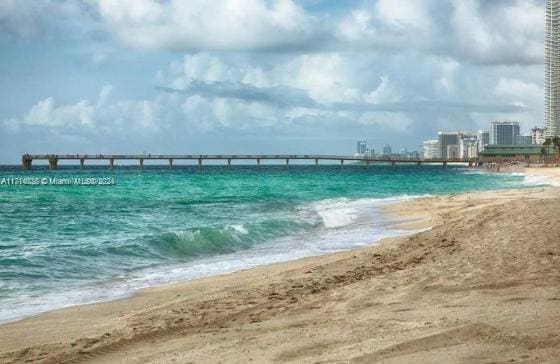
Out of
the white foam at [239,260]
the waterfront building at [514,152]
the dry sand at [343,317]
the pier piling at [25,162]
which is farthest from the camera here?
the waterfront building at [514,152]

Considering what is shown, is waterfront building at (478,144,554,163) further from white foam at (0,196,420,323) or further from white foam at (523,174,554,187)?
white foam at (0,196,420,323)

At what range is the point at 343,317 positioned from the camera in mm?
6668

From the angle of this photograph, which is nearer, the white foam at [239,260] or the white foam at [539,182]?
the white foam at [239,260]

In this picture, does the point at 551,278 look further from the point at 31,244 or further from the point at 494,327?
the point at 31,244

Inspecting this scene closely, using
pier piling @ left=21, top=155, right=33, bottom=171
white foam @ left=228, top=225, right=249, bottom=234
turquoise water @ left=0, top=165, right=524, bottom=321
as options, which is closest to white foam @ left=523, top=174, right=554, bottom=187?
turquoise water @ left=0, top=165, right=524, bottom=321

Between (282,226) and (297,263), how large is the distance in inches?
359

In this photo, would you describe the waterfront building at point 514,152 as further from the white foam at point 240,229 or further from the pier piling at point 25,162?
the white foam at point 240,229

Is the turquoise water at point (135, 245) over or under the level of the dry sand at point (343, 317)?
under

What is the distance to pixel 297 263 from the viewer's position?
41.8ft

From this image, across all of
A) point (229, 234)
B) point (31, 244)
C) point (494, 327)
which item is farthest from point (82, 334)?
point (229, 234)

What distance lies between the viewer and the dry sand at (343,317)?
5430 millimetres

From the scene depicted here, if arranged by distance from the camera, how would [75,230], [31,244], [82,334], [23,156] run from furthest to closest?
1. [23,156]
2. [75,230]
3. [31,244]
4. [82,334]

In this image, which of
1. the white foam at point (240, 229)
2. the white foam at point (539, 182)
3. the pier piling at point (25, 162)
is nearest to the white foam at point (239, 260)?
the white foam at point (240, 229)

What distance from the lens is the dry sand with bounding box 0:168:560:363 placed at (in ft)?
17.8
